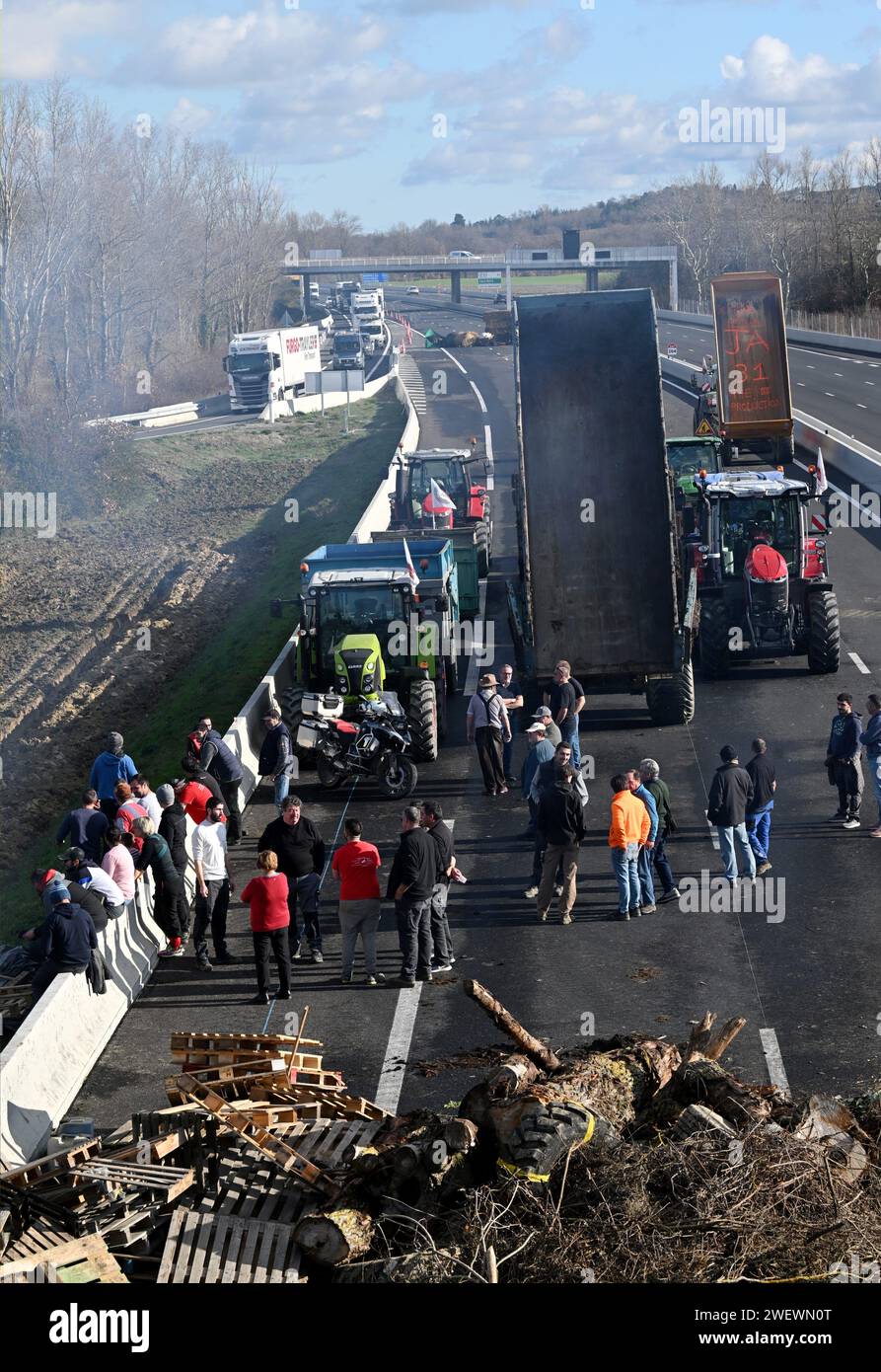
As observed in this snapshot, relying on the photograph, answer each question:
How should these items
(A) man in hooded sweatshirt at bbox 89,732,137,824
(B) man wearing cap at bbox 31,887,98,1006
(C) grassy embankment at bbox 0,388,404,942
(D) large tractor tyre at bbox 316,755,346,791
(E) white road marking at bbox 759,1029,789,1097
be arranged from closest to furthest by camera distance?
(E) white road marking at bbox 759,1029,789,1097
(B) man wearing cap at bbox 31,887,98,1006
(A) man in hooded sweatshirt at bbox 89,732,137,824
(D) large tractor tyre at bbox 316,755,346,791
(C) grassy embankment at bbox 0,388,404,942

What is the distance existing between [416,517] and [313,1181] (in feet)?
82.5

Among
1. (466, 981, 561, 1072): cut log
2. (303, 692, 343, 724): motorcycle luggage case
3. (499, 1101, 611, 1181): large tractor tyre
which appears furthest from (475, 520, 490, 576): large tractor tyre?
(499, 1101, 611, 1181): large tractor tyre

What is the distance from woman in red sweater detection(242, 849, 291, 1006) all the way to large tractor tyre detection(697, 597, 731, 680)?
11515mm

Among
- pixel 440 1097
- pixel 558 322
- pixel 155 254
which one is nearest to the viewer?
pixel 440 1097

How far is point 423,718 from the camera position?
21.6 metres

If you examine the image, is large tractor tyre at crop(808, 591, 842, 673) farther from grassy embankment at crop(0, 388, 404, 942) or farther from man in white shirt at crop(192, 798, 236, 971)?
man in white shirt at crop(192, 798, 236, 971)

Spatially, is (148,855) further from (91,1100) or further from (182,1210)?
(182,1210)

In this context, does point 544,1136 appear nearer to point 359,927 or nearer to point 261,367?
point 359,927

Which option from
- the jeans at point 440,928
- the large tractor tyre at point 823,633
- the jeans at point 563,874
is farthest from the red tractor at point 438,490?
the jeans at point 440,928

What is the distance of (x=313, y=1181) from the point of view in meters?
10.5

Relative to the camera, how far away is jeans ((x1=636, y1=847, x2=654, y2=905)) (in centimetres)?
1636

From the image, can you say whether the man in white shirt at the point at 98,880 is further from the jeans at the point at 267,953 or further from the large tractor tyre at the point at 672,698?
the large tractor tyre at the point at 672,698
